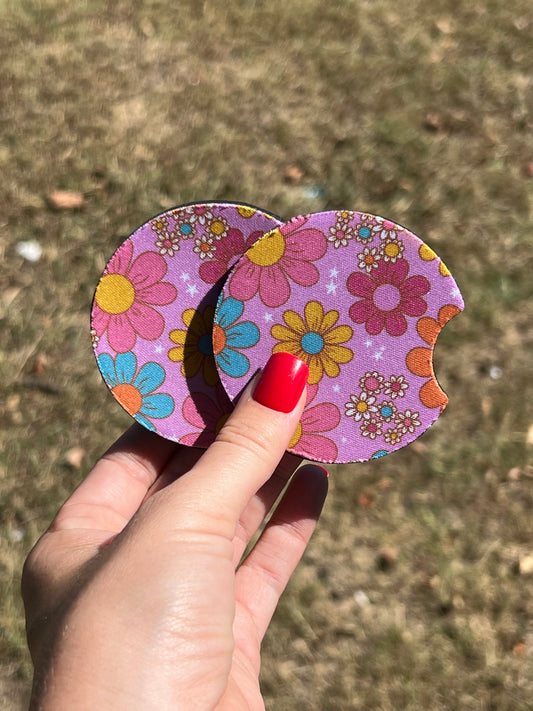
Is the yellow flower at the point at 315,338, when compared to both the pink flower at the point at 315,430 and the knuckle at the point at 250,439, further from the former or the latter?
the knuckle at the point at 250,439

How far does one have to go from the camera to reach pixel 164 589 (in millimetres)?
1675

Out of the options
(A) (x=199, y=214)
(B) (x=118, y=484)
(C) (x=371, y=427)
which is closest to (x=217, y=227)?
(A) (x=199, y=214)

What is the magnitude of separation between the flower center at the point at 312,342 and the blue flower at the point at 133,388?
535mm

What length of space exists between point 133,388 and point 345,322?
0.77m

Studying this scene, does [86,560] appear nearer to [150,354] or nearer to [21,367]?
[150,354]

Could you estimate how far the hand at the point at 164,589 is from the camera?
5.25ft

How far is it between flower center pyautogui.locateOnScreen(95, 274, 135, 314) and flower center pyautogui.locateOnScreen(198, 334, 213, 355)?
0.28 metres

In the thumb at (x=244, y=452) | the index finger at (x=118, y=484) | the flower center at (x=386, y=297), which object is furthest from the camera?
the index finger at (x=118, y=484)

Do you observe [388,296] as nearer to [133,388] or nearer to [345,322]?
[345,322]

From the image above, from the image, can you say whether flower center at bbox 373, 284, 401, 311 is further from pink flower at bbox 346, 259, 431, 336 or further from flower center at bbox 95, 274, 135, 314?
flower center at bbox 95, 274, 135, 314

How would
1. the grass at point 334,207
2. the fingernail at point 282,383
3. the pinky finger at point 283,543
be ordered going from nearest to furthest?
the fingernail at point 282,383 → the pinky finger at point 283,543 → the grass at point 334,207

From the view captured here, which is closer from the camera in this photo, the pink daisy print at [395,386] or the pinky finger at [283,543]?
the pink daisy print at [395,386]

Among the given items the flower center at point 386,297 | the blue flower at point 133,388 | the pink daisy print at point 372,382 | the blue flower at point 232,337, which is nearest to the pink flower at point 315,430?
the pink daisy print at point 372,382

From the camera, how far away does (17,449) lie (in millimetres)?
3385
